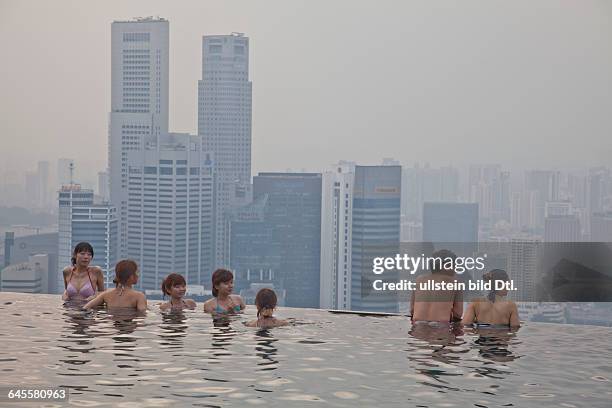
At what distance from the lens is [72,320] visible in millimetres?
6996

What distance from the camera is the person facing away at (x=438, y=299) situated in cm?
640

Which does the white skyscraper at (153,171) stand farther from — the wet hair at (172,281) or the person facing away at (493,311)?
the person facing away at (493,311)

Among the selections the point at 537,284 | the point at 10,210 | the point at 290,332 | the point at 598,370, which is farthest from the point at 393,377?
the point at 10,210

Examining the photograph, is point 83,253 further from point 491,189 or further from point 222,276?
point 491,189

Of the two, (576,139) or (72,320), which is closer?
(72,320)

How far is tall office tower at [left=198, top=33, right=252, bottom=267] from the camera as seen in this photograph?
98.0 meters

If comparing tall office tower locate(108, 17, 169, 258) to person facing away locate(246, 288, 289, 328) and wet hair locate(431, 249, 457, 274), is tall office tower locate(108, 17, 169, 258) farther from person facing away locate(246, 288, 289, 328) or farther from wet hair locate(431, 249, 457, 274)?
wet hair locate(431, 249, 457, 274)

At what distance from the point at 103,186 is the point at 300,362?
306 feet

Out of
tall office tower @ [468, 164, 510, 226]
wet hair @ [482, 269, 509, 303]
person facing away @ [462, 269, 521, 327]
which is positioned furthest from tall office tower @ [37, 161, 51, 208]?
wet hair @ [482, 269, 509, 303]

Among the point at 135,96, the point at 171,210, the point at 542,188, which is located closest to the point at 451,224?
the point at 542,188

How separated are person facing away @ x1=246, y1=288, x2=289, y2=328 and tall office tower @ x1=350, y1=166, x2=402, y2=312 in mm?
78353

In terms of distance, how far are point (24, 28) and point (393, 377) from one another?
7899cm

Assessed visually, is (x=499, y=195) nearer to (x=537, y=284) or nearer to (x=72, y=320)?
(x=537, y=284)

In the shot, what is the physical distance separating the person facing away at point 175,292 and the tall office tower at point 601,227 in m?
74.0
